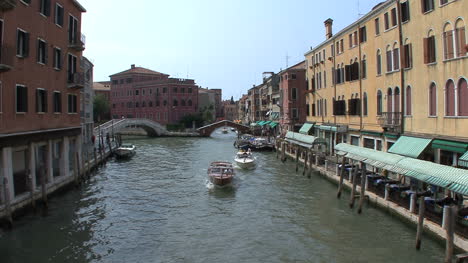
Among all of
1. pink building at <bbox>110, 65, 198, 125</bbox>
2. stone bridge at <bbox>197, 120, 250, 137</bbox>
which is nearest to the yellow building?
stone bridge at <bbox>197, 120, 250, 137</bbox>

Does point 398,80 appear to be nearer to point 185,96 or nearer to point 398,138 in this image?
point 398,138

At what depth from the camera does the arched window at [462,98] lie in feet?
46.8

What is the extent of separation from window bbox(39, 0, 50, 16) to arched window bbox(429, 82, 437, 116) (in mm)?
17439

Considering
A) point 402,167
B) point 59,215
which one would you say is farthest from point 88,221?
point 402,167

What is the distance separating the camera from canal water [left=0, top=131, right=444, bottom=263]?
1213 centimetres

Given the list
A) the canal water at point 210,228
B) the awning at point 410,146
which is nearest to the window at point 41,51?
the canal water at point 210,228

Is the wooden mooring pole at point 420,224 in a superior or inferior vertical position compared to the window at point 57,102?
inferior

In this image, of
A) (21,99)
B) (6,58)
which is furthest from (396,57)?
(21,99)

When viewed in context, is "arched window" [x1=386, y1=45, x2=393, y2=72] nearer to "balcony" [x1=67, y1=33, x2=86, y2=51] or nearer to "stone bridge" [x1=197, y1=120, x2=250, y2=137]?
"balcony" [x1=67, y1=33, x2=86, y2=51]

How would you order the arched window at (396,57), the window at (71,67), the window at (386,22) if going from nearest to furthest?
the arched window at (396,57), the window at (386,22), the window at (71,67)

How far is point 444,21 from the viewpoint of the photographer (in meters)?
15.4

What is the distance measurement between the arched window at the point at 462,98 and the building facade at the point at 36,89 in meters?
16.3

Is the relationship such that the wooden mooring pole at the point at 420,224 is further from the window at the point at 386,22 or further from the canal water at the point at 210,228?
the window at the point at 386,22

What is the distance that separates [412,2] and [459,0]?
12.2 feet
